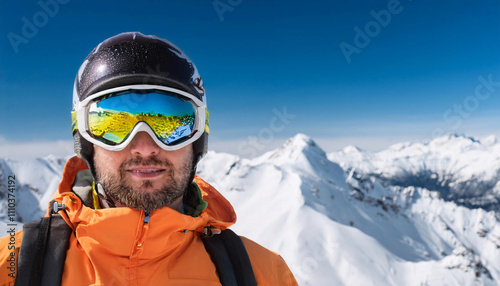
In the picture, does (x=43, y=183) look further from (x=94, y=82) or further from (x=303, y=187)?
(x=94, y=82)

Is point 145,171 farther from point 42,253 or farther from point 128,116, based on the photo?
point 42,253

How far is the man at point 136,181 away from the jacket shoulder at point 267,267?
0.01 meters

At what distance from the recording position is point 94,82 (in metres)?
3.22

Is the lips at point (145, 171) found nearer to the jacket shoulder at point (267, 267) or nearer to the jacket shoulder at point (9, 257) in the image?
the jacket shoulder at point (9, 257)

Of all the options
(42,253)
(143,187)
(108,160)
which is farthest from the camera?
(108,160)

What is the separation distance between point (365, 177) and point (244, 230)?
271 ft

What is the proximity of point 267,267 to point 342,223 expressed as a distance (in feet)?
283

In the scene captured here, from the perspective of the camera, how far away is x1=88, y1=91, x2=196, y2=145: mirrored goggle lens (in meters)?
3.16

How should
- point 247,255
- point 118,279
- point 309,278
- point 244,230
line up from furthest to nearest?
point 244,230
point 309,278
point 247,255
point 118,279

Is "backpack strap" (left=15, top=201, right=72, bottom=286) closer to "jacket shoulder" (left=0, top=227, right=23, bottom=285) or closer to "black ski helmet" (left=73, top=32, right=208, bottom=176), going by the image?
"jacket shoulder" (left=0, top=227, right=23, bottom=285)

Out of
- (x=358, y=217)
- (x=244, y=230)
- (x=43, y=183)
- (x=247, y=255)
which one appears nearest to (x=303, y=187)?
(x=244, y=230)

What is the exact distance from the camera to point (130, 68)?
126 inches

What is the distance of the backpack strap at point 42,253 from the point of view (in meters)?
2.46

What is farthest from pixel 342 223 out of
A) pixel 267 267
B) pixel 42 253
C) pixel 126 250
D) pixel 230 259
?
pixel 42 253
